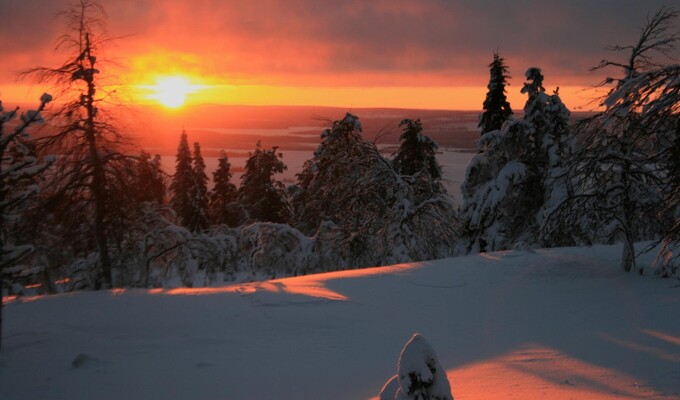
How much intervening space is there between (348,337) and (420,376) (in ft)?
14.9

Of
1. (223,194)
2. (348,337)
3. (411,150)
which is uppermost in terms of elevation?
(411,150)

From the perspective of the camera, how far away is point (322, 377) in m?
7.34

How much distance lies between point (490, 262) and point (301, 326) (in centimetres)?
683

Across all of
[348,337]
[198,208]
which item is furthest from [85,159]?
[198,208]

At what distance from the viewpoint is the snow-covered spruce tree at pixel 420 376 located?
4.50 m

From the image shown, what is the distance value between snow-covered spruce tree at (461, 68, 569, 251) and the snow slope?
948 centimetres

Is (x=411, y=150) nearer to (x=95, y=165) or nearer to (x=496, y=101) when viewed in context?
(x=496, y=101)

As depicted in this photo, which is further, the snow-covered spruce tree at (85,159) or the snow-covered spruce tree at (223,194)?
the snow-covered spruce tree at (223,194)

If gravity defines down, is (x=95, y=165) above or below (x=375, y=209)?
above

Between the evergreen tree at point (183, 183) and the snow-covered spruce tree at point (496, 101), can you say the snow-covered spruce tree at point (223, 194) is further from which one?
the snow-covered spruce tree at point (496, 101)

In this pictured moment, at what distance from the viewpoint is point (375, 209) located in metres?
21.4

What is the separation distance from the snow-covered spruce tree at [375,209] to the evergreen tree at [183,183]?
2668 cm

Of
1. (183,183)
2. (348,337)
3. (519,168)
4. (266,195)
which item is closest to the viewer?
(348,337)

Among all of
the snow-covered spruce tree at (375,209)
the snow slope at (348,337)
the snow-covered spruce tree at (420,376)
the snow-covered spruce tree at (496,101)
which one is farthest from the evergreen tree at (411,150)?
the snow-covered spruce tree at (420,376)
